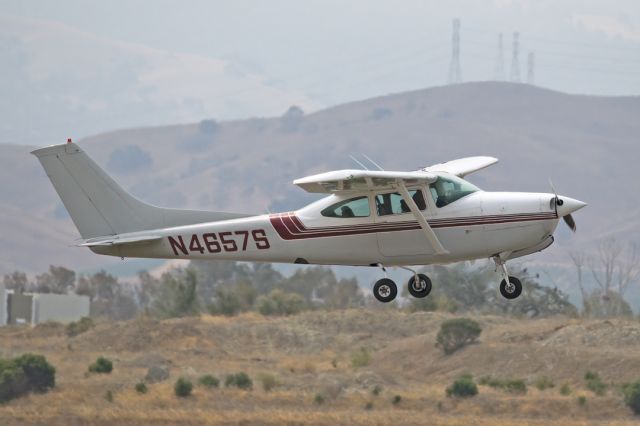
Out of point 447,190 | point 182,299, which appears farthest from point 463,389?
point 182,299

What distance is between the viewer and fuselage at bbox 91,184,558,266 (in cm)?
2811

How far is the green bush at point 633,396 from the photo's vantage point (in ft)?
194

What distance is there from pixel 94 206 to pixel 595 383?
1510 inches

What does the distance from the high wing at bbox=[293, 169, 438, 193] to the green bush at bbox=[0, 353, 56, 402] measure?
139ft

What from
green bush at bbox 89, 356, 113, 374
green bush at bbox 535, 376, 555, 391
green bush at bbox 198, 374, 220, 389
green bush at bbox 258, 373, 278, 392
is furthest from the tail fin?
green bush at bbox 89, 356, 113, 374

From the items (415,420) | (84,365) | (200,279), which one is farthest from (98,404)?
(200,279)

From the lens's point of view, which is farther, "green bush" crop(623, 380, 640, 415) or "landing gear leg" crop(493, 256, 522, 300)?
"green bush" crop(623, 380, 640, 415)

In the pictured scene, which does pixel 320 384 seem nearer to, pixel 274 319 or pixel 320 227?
pixel 274 319

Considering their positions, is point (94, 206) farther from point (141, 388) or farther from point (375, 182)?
point (141, 388)

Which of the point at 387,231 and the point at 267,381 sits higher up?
the point at 387,231

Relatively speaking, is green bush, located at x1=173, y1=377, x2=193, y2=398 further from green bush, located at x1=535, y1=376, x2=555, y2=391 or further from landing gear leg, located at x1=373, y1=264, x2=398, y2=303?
landing gear leg, located at x1=373, y1=264, x2=398, y2=303

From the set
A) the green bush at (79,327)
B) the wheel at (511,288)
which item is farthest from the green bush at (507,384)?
the wheel at (511,288)

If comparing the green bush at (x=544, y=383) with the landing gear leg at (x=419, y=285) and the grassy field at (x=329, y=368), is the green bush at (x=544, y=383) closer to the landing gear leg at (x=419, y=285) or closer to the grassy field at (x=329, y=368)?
the grassy field at (x=329, y=368)

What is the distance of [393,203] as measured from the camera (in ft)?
93.7
